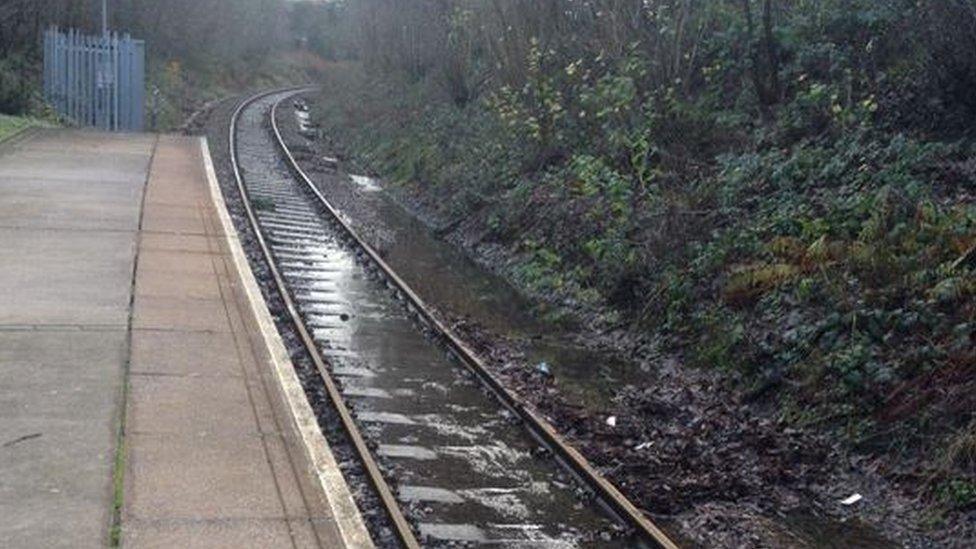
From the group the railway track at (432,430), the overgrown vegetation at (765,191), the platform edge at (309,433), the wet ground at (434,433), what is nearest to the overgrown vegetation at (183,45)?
the overgrown vegetation at (765,191)

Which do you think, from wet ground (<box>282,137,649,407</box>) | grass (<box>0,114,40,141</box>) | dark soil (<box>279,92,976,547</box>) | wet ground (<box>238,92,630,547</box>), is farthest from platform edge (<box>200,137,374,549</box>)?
grass (<box>0,114,40,141</box>)

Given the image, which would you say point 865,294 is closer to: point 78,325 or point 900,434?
point 900,434

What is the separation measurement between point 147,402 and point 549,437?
3.31 m

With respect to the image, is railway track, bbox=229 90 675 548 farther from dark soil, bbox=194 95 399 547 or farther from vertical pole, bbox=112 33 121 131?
vertical pole, bbox=112 33 121 131

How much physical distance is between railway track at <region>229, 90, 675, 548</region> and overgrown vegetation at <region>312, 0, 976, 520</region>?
231cm

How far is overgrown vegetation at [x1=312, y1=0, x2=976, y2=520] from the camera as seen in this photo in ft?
31.9

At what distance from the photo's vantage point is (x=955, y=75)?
1270 centimetres

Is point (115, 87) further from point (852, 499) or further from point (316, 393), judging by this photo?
point (852, 499)

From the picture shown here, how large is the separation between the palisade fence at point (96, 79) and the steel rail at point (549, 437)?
2019cm

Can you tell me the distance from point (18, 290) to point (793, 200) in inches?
347

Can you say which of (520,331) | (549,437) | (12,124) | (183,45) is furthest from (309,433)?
(183,45)

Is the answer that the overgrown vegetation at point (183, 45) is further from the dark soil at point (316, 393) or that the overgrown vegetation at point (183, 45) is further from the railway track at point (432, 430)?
the railway track at point (432, 430)

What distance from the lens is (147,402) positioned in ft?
29.1

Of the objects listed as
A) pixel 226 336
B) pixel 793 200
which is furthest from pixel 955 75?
pixel 226 336
